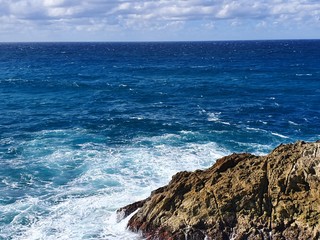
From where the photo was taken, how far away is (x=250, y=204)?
32594mm

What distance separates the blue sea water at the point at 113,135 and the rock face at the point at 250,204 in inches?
178

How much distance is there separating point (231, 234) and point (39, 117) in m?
55.8

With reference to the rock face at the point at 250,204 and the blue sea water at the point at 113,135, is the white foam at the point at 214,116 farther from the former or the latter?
the rock face at the point at 250,204

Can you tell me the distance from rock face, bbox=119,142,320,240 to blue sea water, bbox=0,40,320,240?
4.53 m

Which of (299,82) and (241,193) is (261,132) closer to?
(241,193)

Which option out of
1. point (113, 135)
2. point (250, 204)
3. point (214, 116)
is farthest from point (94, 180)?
point (214, 116)

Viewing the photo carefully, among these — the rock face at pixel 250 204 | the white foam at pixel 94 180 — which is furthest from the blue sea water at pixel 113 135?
the rock face at pixel 250 204

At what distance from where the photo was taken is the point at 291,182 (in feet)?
107

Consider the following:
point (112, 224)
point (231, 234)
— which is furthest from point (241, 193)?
point (112, 224)

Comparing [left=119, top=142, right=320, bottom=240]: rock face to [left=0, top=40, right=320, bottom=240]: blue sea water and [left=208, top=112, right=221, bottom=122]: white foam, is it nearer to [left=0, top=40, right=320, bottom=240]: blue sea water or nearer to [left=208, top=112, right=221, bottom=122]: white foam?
[left=0, top=40, right=320, bottom=240]: blue sea water

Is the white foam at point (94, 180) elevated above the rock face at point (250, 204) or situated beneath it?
situated beneath

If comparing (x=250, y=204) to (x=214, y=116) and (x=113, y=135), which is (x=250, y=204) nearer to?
(x=113, y=135)

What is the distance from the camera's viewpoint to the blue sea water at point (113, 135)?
138ft

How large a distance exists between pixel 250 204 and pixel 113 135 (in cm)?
3805
